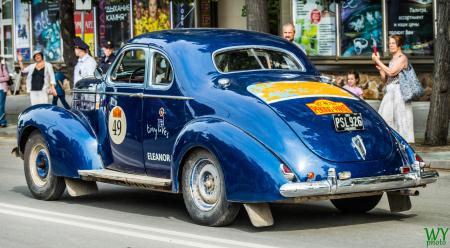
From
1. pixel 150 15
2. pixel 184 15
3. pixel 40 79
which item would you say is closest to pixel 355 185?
pixel 40 79

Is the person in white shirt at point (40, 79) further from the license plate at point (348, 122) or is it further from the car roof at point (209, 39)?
the license plate at point (348, 122)

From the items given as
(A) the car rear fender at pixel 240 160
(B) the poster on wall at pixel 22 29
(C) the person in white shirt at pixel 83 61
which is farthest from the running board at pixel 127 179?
(B) the poster on wall at pixel 22 29

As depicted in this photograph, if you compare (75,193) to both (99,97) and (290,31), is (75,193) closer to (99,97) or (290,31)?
(99,97)

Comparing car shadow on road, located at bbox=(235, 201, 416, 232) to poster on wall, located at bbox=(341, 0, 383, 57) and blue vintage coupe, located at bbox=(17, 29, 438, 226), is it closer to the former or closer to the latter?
blue vintage coupe, located at bbox=(17, 29, 438, 226)

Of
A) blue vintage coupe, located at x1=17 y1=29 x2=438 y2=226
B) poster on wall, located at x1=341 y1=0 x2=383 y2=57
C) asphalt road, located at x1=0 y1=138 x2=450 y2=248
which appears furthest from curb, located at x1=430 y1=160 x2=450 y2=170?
poster on wall, located at x1=341 y1=0 x2=383 y2=57

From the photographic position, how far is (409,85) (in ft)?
52.0

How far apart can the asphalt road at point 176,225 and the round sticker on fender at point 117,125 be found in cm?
75

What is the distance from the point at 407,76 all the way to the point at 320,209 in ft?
18.7

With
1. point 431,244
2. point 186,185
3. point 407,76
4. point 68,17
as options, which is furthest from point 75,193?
point 68,17

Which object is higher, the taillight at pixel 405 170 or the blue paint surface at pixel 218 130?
the blue paint surface at pixel 218 130

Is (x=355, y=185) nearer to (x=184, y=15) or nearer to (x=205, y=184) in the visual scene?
(x=205, y=184)

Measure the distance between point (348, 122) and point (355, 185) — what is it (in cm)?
63

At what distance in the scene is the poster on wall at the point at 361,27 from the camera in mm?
25344

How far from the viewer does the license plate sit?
938 centimetres
